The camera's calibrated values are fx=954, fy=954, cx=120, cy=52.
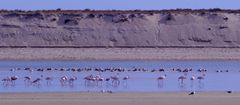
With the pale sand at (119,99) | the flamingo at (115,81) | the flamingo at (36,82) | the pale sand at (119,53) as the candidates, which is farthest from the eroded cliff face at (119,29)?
the pale sand at (119,99)

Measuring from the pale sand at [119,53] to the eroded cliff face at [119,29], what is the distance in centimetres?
434

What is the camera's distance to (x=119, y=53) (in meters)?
55.4

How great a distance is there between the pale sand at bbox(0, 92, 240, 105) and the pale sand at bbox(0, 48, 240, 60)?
91.9 feet

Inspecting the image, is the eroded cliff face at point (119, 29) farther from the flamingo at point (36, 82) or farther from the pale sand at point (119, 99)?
the pale sand at point (119, 99)

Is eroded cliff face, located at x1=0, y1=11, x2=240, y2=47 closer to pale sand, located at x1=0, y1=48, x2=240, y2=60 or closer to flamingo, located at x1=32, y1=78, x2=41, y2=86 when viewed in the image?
pale sand, located at x1=0, y1=48, x2=240, y2=60

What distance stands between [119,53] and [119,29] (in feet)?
45.9

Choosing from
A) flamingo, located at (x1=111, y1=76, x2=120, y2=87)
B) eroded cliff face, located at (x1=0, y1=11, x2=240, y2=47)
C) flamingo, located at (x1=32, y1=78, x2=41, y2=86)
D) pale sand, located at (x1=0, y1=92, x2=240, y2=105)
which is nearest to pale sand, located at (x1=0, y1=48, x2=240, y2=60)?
eroded cliff face, located at (x1=0, y1=11, x2=240, y2=47)

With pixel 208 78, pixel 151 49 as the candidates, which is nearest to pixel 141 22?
pixel 151 49

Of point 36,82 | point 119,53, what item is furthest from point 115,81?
point 119,53

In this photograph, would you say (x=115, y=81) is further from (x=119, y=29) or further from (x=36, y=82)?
(x=119, y=29)

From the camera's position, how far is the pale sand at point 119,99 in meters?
21.1

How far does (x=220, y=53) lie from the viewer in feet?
183

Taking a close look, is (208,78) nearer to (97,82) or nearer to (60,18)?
(97,82)

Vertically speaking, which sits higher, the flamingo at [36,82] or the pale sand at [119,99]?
the flamingo at [36,82]
